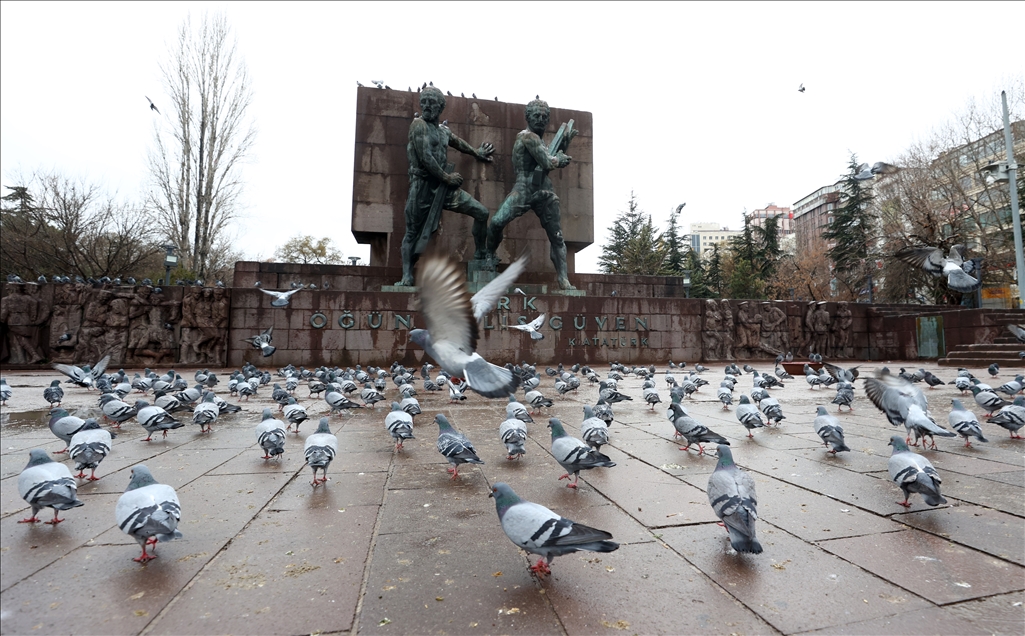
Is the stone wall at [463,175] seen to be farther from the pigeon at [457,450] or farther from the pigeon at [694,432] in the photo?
the pigeon at [457,450]

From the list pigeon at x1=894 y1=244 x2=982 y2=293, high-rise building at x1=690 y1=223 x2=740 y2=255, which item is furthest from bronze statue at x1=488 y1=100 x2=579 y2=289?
high-rise building at x1=690 y1=223 x2=740 y2=255

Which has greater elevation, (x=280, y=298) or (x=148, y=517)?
(x=280, y=298)

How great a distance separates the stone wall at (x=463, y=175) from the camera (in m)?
20.2

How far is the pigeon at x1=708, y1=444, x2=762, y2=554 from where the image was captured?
8.41 ft

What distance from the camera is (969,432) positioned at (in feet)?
16.3

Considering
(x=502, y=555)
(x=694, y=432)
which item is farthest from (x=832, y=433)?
(x=502, y=555)

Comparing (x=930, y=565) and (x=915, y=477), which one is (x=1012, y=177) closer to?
(x=915, y=477)

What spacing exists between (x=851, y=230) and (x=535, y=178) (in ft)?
141

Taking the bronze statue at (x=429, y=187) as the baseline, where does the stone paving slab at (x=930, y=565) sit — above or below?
below

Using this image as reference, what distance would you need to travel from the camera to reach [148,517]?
244 cm

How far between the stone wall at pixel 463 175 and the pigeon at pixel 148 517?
1731 cm

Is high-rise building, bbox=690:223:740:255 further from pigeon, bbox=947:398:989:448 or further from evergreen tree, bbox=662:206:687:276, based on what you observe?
pigeon, bbox=947:398:989:448

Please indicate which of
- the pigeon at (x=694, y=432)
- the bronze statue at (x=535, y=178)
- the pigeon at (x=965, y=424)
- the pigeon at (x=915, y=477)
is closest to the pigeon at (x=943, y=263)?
the bronze statue at (x=535, y=178)

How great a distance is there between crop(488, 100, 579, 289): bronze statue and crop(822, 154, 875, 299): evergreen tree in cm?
3396
